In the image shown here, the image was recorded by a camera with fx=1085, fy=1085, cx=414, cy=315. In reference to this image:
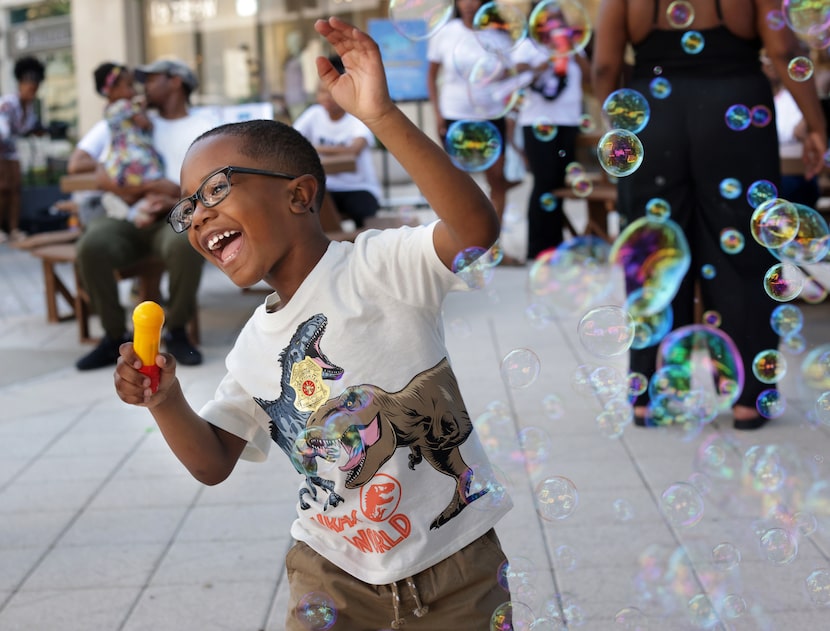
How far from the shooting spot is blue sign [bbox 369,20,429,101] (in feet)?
31.0

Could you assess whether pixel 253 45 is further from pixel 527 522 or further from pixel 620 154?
pixel 620 154

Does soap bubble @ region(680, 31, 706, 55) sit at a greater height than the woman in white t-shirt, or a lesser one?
greater

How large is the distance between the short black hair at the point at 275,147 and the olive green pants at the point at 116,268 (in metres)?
3.80

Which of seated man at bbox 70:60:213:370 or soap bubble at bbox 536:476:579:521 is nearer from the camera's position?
soap bubble at bbox 536:476:579:521

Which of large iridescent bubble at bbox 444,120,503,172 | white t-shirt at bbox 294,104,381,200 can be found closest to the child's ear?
large iridescent bubble at bbox 444,120,503,172

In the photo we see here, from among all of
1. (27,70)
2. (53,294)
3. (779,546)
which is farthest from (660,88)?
(27,70)

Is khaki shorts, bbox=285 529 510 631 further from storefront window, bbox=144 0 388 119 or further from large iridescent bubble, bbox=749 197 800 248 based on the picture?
storefront window, bbox=144 0 388 119

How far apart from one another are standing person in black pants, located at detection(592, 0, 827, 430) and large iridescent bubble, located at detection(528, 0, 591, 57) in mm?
287

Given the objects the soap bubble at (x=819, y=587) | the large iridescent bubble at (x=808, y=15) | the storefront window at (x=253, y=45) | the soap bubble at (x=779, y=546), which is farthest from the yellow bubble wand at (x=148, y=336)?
the storefront window at (x=253, y=45)

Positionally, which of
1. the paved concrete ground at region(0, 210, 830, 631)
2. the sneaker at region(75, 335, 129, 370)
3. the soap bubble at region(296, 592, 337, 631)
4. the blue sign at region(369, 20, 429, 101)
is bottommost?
the sneaker at region(75, 335, 129, 370)

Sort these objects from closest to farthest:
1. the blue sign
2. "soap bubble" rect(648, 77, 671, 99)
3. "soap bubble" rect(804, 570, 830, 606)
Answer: "soap bubble" rect(804, 570, 830, 606), "soap bubble" rect(648, 77, 671, 99), the blue sign

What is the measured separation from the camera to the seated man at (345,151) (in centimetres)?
698

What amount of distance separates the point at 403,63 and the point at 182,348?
4.65m

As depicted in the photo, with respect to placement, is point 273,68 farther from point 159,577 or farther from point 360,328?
point 360,328
